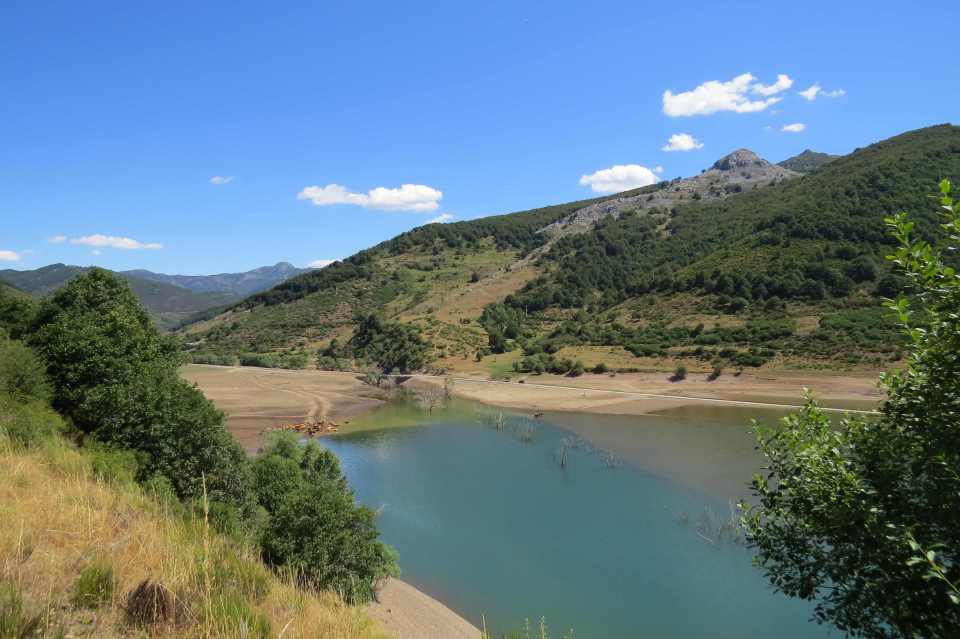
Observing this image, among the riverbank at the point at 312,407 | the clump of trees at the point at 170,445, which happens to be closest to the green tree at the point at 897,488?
the clump of trees at the point at 170,445

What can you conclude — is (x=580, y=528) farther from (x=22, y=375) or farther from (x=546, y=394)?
(x=546, y=394)

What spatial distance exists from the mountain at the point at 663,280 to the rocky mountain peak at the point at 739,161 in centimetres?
525

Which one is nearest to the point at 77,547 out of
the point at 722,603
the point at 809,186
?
the point at 722,603

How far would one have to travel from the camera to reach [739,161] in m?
180

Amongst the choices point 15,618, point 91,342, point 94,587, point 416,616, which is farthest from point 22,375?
point 15,618

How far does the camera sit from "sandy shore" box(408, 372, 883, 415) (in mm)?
52000

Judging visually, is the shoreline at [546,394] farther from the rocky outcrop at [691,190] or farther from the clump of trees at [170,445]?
the rocky outcrop at [691,190]

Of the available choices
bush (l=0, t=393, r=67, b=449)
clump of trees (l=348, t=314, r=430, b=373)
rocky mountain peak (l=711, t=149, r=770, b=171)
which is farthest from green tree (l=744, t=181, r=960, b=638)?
rocky mountain peak (l=711, t=149, r=770, b=171)

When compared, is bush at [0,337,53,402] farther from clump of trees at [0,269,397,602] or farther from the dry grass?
the dry grass

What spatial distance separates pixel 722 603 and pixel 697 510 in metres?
7.92

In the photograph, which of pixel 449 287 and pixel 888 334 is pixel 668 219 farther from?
pixel 888 334

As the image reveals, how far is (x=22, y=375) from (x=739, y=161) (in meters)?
202

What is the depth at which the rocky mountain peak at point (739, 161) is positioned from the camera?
17762 centimetres

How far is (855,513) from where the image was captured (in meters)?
6.38
